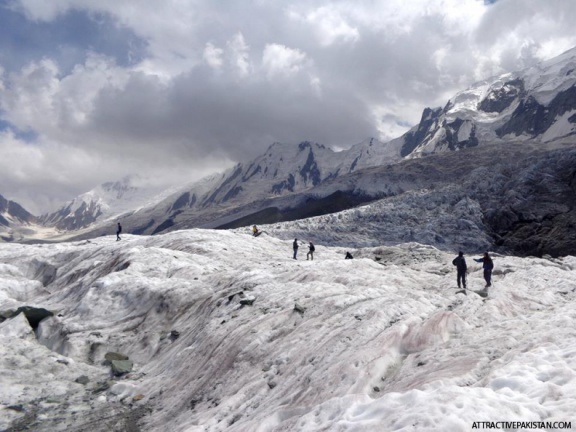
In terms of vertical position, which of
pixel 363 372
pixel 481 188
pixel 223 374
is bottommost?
pixel 223 374

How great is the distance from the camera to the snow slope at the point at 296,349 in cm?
1028

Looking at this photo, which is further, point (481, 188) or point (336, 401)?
point (481, 188)

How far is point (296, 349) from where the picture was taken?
1656 centimetres

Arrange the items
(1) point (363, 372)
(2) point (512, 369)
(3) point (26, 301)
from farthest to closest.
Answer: (3) point (26, 301), (1) point (363, 372), (2) point (512, 369)

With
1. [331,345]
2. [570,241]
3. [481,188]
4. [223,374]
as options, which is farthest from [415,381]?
[481,188]

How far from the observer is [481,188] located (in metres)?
113

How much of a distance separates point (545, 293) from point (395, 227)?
68097 millimetres

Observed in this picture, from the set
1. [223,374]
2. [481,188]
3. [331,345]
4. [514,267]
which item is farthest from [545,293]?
[481,188]

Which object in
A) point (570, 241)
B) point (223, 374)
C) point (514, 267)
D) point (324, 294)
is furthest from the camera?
point (570, 241)

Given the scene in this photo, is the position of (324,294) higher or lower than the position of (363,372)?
higher

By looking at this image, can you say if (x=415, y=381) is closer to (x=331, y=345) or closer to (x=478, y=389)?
(x=478, y=389)

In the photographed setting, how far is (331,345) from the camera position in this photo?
15617mm

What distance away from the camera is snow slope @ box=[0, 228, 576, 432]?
10.3 m

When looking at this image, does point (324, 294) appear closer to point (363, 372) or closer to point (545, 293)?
point (363, 372)
